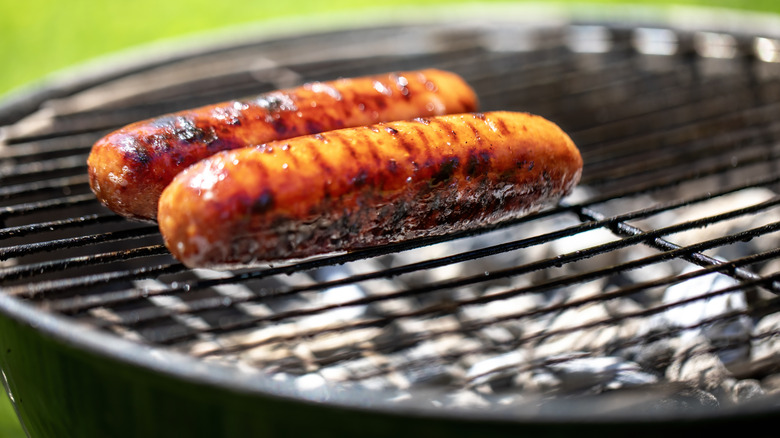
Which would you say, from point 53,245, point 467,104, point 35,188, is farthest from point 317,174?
point 35,188

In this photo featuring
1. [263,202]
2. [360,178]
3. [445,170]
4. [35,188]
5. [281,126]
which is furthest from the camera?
[35,188]

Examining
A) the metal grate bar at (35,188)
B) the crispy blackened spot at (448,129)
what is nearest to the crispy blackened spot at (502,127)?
the crispy blackened spot at (448,129)

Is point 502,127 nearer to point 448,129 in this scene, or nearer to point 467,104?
point 448,129

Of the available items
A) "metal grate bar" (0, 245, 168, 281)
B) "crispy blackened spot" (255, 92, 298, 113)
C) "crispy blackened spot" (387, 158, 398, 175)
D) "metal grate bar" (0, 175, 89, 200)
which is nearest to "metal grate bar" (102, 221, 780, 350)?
"metal grate bar" (0, 245, 168, 281)

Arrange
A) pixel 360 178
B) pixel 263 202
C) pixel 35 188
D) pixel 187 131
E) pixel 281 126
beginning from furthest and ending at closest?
pixel 35 188 → pixel 281 126 → pixel 187 131 → pixel 360 178 → pixel 263 202

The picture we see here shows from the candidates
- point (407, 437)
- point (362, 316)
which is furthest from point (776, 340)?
point (407, 437)

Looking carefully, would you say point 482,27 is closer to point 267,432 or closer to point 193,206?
point 193,206

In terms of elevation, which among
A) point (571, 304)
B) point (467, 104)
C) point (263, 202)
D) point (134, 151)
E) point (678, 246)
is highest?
point (467, 104)
